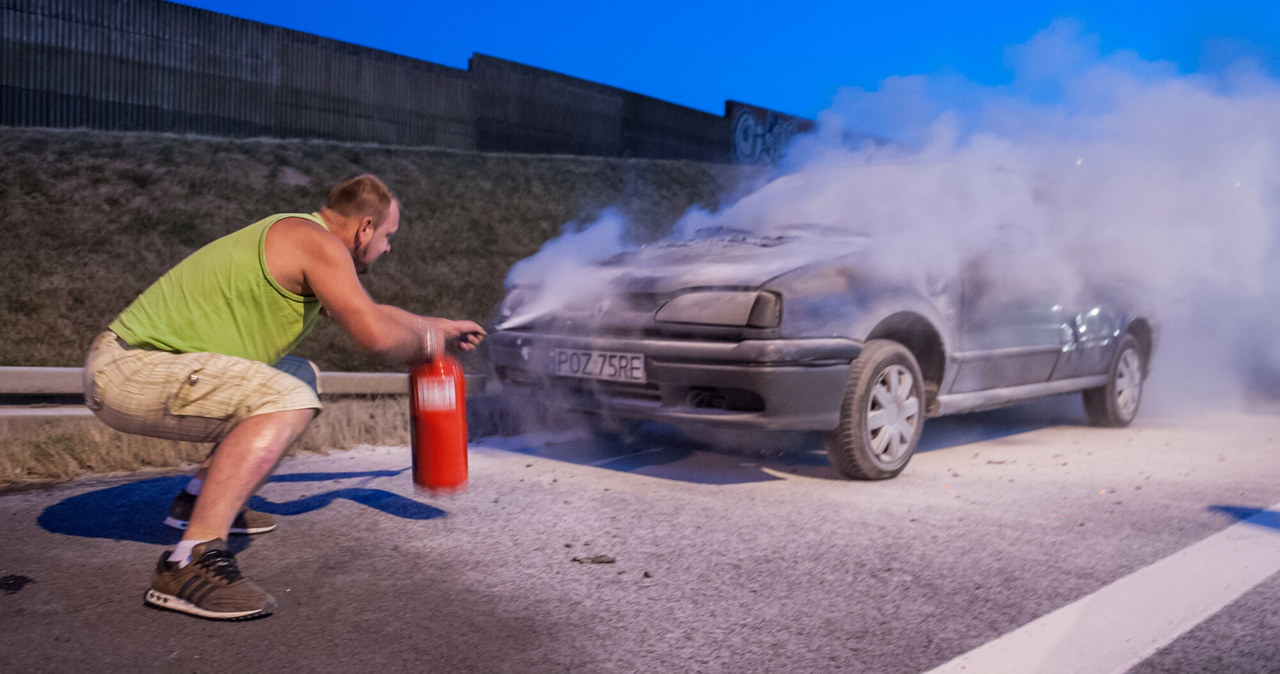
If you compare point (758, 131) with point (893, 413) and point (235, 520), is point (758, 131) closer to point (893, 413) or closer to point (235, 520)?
point (893, 413)

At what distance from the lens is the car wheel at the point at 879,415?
4.30 meters

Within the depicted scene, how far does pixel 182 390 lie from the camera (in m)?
2.72

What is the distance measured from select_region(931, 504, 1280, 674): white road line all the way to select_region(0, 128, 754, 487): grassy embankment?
12.1 feet

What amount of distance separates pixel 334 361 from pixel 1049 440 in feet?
16.4

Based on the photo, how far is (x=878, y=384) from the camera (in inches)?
175

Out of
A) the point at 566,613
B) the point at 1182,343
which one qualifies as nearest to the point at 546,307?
the point at 566,613

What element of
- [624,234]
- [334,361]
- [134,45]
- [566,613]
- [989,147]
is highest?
[134,45]

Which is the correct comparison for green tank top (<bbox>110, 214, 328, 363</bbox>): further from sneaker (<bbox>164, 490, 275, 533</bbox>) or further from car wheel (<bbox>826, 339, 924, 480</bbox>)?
car wheel (<bbox>826, 339, 924, 480</bbox>)

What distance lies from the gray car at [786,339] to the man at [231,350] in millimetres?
1508

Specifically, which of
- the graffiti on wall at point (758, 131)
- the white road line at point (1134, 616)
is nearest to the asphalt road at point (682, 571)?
the white road line at point (1134, 616)

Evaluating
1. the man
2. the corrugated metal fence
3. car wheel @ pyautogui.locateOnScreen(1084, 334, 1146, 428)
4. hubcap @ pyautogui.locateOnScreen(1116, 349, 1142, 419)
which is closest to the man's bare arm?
the man

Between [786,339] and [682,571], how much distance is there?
4.34 feet

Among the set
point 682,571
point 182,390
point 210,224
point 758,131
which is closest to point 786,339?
point 682,571

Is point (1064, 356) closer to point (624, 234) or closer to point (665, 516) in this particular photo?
point (624, 234)
